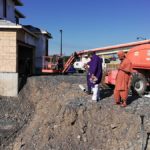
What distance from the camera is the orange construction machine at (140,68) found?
52.6ft

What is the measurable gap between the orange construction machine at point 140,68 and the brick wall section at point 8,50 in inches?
256

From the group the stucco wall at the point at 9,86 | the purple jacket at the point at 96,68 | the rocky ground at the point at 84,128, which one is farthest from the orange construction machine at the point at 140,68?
the stucco wall at the point at 9,86

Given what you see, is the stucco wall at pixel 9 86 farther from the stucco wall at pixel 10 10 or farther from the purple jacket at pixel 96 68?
the stucco wall at pixel 10 10

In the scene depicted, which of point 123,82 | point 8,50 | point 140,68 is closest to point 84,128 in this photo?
point 123,82

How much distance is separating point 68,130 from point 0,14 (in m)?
17.3

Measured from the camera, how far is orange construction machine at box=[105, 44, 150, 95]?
52.6 ft

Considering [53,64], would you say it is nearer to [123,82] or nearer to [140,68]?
[140,68]

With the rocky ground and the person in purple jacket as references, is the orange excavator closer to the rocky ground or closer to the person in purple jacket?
the rocky ground

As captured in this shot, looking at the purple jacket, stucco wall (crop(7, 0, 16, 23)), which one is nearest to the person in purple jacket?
the purple jacket

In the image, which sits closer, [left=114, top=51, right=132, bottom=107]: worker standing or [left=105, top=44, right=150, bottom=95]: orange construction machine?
[left=114, top=51, right=132, bottom=107]: worker standing

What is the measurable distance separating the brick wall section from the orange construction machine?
650 cm

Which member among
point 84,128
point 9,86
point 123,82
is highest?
point 123,82

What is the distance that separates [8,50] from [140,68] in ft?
26.0

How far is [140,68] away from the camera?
1652 cm
